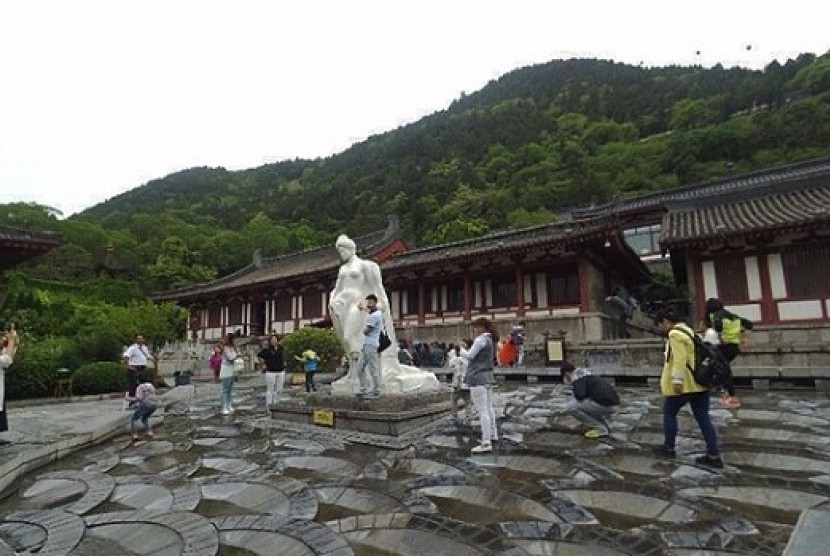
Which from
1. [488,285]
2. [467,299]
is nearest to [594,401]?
[467,299]

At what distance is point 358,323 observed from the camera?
834 centimetres

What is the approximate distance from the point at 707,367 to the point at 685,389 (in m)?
0.31

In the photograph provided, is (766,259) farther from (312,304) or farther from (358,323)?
(312,304)

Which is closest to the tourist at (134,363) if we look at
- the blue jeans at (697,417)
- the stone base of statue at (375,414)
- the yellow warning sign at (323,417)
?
the stone base of statue at (375,414)

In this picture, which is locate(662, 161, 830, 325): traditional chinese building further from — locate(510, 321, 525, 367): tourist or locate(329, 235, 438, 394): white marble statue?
locate(329, 235, 438, 394): white marble statue

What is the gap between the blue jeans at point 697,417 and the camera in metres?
5.07

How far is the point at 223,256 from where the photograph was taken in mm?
52219

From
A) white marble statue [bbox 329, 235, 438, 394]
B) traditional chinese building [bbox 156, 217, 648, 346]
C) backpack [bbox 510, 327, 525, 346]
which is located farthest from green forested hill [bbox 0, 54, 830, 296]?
white marble statue [bbox 329, 235, 438, 394]

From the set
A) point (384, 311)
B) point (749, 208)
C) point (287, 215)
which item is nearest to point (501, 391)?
point (384, 311)

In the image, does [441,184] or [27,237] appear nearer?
[27,237]

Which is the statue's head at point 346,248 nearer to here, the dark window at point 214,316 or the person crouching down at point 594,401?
the person crouching down at point 594,401

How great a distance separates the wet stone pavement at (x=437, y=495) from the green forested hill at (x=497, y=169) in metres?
37.3

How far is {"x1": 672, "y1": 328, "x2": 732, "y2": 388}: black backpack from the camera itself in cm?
501

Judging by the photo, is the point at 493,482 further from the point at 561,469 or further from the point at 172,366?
the point at 172,366
